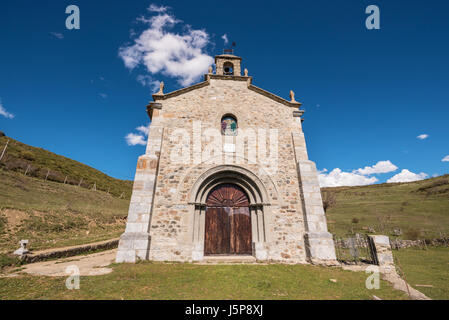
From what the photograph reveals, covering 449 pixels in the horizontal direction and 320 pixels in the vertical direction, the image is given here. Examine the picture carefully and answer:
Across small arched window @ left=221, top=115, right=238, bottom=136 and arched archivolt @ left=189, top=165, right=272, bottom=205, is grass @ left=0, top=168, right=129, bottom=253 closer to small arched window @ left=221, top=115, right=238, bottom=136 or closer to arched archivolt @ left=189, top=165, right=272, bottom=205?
arched archivolt @ left=189, top=165, right=272, bottom=205

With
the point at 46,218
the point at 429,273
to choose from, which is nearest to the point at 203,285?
the point at 429,273

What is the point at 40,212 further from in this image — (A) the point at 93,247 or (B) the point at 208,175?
(B) the point at 208,175

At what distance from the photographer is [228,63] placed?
39.8 ft

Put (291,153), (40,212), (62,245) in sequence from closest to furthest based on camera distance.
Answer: (291,153) < (62,245) < (40,212)

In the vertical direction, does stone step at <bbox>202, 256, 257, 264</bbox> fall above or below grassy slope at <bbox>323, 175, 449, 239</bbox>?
below

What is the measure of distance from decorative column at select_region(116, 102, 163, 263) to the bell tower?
18.2 feet

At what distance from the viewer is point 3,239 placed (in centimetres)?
1048

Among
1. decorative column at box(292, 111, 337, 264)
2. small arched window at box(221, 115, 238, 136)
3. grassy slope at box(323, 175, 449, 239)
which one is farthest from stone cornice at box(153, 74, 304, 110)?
grassy slope at box(323, 175, 449, 239)

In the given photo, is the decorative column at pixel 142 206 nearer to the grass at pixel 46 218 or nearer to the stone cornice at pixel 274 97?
the stone cornice at pixel 274 97

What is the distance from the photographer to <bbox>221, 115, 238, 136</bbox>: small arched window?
Result: 397 inches

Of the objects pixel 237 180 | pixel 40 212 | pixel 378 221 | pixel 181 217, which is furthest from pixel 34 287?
pixel 378 221
